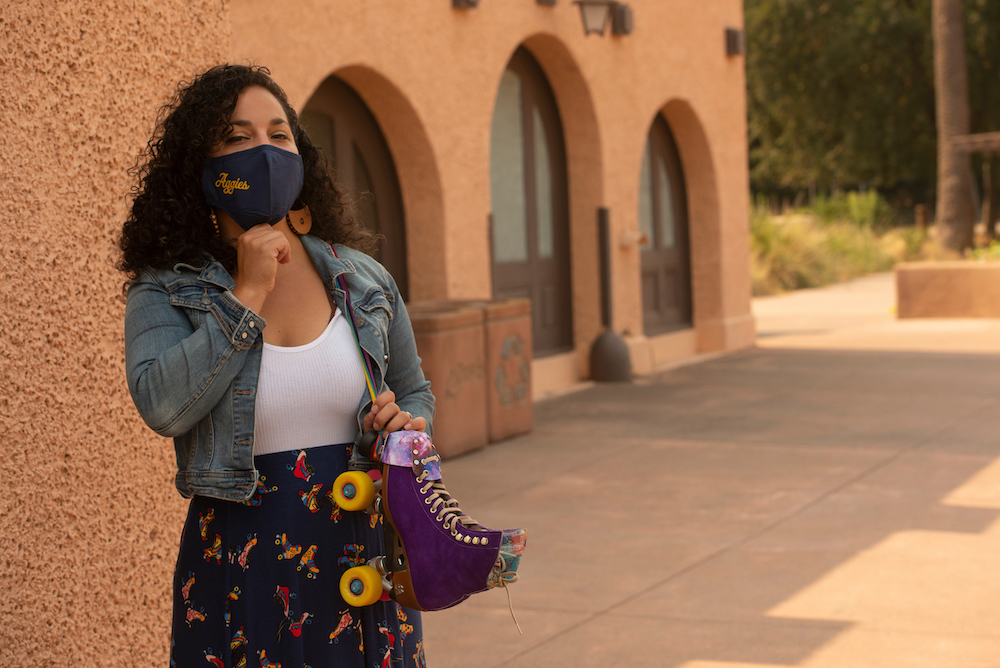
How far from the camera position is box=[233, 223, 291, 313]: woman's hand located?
217 centimetres

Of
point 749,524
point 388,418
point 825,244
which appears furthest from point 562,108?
point 825,244

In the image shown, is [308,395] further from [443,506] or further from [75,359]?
[75,359]

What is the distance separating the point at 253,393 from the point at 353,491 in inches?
10.9

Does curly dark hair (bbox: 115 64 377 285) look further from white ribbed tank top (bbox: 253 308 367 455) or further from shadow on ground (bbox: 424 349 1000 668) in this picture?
shadow on ground (bbox: 424 349 1000 668)

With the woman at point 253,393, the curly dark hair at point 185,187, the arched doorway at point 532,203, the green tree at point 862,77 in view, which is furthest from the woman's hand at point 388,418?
the green tree at point 862,77

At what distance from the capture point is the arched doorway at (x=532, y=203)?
10.8m

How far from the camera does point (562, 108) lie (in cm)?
1139

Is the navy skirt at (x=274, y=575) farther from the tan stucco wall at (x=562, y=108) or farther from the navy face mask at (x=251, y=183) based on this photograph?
the tan stucco wall at (x=562, y=108)

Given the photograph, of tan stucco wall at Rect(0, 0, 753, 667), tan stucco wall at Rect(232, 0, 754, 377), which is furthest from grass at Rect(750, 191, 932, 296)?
tan stucco wall at Rect(0, 0, 753, 667)

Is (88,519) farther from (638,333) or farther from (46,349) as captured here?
(638,333)

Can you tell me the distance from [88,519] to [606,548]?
3.01 meters

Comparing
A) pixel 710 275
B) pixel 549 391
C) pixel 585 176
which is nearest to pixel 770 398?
pixel 549 391

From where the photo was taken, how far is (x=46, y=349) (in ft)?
10.2

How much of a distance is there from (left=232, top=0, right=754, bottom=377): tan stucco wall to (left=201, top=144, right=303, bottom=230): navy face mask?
5428 millimetres
